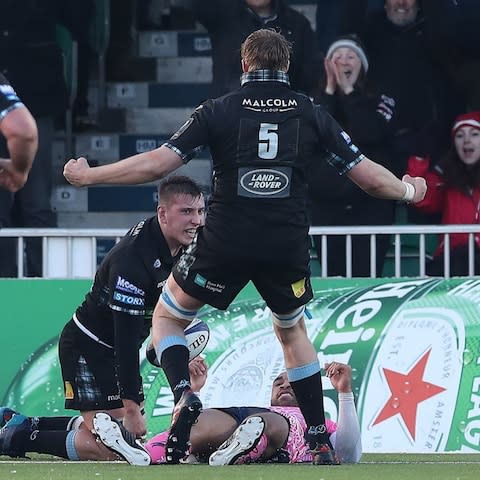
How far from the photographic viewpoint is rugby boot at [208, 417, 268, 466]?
8.59 m

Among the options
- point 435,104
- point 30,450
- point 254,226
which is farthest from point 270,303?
point 435,104

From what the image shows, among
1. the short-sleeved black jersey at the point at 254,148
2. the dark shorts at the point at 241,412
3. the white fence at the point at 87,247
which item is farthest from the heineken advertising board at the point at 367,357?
the short-sleeved black jersey at the point at 254,148

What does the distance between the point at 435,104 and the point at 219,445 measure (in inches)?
202

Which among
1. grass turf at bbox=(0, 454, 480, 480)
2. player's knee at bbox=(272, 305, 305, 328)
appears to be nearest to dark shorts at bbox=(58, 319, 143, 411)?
grass turf at bbox=(0, 454, 480, 480)

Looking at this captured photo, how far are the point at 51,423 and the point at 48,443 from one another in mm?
211

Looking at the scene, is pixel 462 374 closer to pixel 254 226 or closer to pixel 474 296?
pixel 474 296

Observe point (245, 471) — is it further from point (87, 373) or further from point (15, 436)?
point (15, 436)

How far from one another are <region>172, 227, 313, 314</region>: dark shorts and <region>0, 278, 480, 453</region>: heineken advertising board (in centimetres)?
234

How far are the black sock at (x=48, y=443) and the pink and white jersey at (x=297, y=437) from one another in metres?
1.29

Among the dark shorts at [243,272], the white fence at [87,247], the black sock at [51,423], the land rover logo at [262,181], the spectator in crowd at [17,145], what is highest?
the spectator in crowd at [17,145]

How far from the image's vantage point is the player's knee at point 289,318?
8758 millimetres

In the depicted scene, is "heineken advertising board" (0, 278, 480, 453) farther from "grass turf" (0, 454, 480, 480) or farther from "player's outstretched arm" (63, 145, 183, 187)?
"player's outstretched arm" (63, 145, 183, 187)

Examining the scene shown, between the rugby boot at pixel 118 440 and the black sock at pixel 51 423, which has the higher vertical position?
the rugby boot at pixel 118 440

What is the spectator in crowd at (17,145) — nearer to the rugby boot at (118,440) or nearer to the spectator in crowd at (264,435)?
the rugby boot at (118,440)
